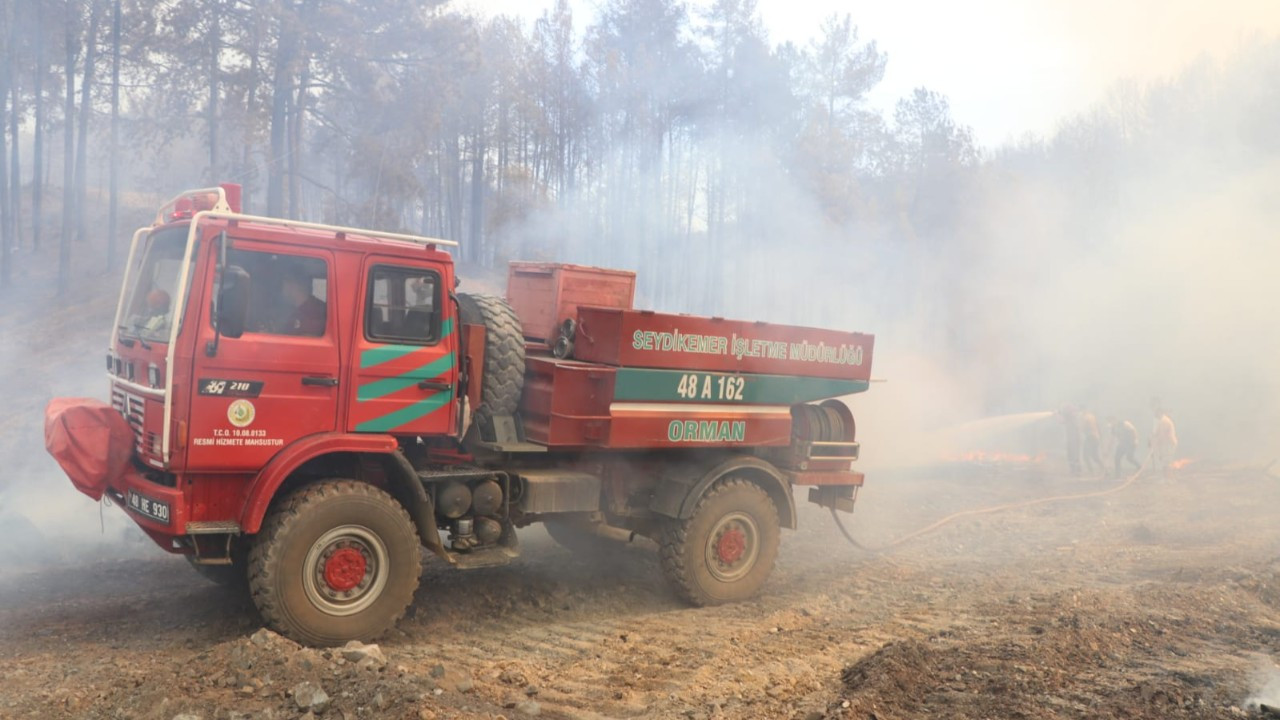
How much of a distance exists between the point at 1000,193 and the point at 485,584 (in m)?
33.9

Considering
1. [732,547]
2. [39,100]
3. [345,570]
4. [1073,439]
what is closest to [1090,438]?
[1073,439]

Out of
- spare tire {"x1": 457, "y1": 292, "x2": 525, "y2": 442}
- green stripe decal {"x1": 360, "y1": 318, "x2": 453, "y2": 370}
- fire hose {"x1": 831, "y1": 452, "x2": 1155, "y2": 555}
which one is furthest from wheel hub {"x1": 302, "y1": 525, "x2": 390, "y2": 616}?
fire hose {"x1": 831, "y1": 452, "x2": 1155, "y2": 555}

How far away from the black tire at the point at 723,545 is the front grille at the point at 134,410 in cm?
412

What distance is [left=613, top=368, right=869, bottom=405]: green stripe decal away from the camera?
24.8 ft

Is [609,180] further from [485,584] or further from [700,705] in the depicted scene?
[700,705]

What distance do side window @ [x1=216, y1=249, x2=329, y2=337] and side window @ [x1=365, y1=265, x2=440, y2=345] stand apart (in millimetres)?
336

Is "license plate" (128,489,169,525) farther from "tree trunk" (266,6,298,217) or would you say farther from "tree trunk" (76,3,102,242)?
"tree trunk" (76,3,102,242)

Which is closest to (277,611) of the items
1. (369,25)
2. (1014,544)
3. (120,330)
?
(120,330)

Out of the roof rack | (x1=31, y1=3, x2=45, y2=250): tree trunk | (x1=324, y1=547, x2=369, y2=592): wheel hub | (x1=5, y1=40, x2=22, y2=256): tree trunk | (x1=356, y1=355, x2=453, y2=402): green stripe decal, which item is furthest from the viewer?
(x1=31, y1=3, x2=45, y2=250): tree trunk

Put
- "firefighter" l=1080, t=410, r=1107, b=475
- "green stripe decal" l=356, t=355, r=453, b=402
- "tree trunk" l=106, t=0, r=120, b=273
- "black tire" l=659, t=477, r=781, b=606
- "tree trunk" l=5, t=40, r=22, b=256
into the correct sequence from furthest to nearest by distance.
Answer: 1. "tree trunk" l=5, t=40, r=22, b=256
2. "tree trunk" l=106, t=0, r=120, b=273
3. "firefighter" l=1080, t=410, r=1107, b=475
4. "black tire" l=659, t=477, r=781, b=606
5. "green stripe decal" l=356, t=355, r=453, b=402

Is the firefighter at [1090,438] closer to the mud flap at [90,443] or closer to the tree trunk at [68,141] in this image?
the mud flap at [90,443]

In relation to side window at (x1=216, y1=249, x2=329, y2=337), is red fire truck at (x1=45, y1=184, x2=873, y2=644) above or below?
below

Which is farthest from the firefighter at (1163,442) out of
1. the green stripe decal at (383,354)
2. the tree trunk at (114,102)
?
the tree trunk at (114,102)

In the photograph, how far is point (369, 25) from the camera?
21609 millimetres
